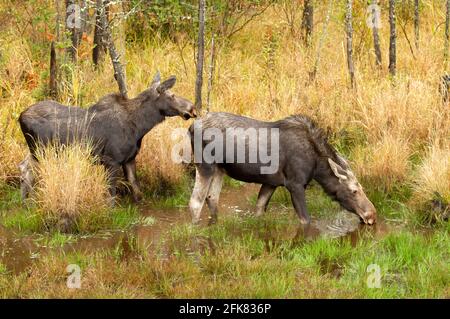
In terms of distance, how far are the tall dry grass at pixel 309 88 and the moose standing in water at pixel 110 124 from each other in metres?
0.62

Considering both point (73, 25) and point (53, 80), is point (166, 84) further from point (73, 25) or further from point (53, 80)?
point (73, 25)

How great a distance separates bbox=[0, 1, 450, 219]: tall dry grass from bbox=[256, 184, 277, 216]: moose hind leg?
1.49 m

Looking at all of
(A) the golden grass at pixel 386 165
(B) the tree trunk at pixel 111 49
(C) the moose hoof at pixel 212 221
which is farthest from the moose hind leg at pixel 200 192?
(B) the tree trunk at pixel 111 49

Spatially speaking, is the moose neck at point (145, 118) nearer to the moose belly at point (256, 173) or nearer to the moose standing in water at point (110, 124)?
the moose standing in water at point (110, 124)

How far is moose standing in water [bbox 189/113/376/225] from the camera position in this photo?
34.8 feet

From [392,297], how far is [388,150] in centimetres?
395

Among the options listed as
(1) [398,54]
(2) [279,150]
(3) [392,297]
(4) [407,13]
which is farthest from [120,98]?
(4) [407,13]

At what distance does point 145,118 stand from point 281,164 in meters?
2.08

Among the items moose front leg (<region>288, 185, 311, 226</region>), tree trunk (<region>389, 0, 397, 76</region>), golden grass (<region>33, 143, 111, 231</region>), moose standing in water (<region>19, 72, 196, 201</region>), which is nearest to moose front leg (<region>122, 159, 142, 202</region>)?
moose standing in water (<region>19, 72, 196, 201</region>)

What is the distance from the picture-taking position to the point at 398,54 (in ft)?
52.6

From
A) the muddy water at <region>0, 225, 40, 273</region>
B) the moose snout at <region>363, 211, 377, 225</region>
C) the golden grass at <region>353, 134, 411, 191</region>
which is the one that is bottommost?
the muddy water at <region>0, 225, 40, 273</region>

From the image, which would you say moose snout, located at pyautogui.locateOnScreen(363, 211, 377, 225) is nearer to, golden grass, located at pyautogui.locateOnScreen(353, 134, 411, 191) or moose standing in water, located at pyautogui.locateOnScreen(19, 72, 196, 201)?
golden grass, located at pyautogui.locateOnScreen(353, 134, 411, 191)

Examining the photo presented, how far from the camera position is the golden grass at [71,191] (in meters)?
10.1
